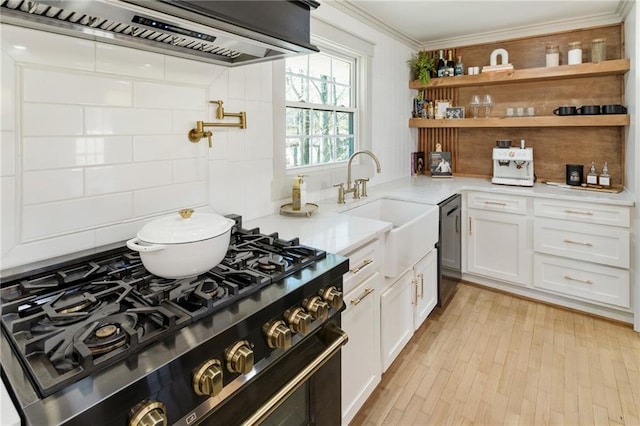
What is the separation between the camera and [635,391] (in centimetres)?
190

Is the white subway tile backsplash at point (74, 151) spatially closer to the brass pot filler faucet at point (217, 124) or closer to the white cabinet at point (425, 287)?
the brass pot filler faucet at point (217, 124)

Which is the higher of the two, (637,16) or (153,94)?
(637,16)

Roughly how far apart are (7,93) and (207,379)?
1.00 meters

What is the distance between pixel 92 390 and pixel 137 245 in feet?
1.52

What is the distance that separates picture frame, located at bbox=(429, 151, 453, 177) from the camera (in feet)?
11.9

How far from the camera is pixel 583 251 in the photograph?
8.64ft

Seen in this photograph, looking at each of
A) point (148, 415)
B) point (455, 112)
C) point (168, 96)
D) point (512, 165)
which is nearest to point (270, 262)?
point (148, 415)

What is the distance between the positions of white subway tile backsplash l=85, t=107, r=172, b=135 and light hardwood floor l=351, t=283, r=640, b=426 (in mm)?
1581

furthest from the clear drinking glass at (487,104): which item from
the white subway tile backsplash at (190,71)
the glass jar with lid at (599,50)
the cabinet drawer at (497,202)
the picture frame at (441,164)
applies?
the white subway tile backsplash at (190,71)

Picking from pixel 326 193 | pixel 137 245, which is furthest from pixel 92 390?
pixel 326 193

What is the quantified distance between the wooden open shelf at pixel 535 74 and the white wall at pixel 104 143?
7.14ft

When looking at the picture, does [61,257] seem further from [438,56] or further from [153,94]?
[438,56]

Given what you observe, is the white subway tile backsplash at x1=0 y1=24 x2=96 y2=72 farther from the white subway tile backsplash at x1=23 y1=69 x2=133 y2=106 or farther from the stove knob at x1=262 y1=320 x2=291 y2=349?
the stove knob at x1=262 y1=320 x2=291 y2=349

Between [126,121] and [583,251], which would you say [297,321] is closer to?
[126,121]
